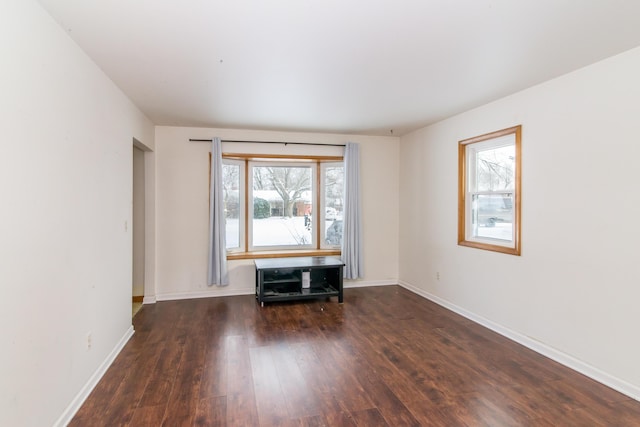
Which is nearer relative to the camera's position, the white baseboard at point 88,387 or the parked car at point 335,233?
the white baseboard at point 88,387

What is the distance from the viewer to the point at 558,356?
2920mm

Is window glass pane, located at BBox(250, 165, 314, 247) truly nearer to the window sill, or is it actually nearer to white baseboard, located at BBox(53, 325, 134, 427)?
the window sill

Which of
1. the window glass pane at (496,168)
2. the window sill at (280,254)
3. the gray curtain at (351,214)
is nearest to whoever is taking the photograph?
the window glass pane at (496,168)

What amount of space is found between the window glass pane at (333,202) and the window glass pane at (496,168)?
2.09 metres

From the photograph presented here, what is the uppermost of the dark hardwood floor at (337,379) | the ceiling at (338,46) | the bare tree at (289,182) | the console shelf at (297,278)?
the ceiling at (338,46)

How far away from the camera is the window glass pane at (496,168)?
354cm

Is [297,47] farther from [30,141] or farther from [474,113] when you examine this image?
[474,113]

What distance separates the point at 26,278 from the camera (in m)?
1.72

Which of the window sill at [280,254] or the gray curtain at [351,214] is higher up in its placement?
the gray curtain at [351,214]

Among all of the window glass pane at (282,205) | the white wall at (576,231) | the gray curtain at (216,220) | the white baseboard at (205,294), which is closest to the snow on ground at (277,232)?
the window glass pane at (282,205)

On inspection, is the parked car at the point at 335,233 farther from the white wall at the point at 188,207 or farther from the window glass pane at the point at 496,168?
the window glass pane at the point at 496,168

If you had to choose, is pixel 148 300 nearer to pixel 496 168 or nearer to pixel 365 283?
pixel 365 283

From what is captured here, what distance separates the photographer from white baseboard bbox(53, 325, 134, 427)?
2074mm

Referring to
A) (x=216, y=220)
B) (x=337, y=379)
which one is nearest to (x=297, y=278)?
(x=216, y=220)
